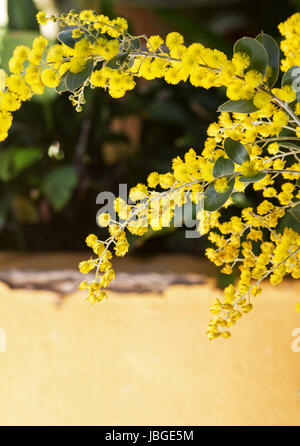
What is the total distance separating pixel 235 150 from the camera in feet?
1.03

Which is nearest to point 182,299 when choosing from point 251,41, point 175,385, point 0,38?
point 175,385

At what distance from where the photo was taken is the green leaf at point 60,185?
0.74 m

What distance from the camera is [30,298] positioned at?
61cm

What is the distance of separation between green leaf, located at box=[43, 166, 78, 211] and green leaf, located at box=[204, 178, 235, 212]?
45cm

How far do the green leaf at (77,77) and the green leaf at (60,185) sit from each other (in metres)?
0.43

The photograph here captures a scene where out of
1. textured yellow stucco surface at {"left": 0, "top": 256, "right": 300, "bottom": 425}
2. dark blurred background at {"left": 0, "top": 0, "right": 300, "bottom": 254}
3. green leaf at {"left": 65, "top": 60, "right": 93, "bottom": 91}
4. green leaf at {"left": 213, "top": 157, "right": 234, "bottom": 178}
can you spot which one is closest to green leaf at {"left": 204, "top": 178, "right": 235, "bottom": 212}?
green leaf at {"left": 213, "top": 157, "right": 234, "bottom": 178}

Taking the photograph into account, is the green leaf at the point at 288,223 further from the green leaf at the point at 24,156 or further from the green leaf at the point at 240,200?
the green leaf at the point at 24,156

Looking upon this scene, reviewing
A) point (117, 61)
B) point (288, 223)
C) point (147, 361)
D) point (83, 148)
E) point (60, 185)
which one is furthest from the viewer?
point (83, 148)

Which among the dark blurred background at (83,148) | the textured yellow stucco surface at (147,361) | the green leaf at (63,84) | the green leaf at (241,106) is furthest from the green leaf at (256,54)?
the dark blurred background at (83,148)

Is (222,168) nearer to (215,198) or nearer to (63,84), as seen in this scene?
(215,198)

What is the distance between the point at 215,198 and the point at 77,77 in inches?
5.0

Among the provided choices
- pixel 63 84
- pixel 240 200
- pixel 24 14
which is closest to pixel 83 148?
pixel 24 14

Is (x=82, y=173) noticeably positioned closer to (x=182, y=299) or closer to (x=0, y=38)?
(x=0, y=38)

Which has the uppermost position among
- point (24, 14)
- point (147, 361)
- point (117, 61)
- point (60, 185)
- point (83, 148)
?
point (24, 14)
